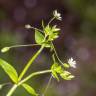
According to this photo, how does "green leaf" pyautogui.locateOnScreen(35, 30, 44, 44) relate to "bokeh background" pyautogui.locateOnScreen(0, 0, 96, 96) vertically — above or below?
above

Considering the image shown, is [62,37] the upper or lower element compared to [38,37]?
lower

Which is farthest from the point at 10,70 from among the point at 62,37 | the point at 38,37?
the point at 62,37

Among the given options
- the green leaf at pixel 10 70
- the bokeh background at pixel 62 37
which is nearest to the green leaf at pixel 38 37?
the green leaf at pixel 10 70

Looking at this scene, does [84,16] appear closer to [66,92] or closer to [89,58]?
[89,58]

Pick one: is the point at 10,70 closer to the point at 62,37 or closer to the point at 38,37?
the point at 38,37

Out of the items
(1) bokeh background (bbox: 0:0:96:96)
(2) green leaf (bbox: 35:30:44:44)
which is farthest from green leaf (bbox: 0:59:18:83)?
(1) bokeh background (bbox: 0:0:96:96)

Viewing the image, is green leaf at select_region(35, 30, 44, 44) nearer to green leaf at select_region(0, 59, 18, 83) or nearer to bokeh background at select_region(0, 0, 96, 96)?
green leaf at select_region(0, 59, 18, 83)

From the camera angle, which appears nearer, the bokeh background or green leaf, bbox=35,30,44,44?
green leaf, bbox=35,30,44,44

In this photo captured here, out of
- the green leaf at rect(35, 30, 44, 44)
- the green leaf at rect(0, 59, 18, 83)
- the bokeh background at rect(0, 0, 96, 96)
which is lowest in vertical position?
the bokeh background at rect(0, 0, 96, 96)

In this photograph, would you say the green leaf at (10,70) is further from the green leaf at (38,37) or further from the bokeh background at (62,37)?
the bokeh background at (62,37)
